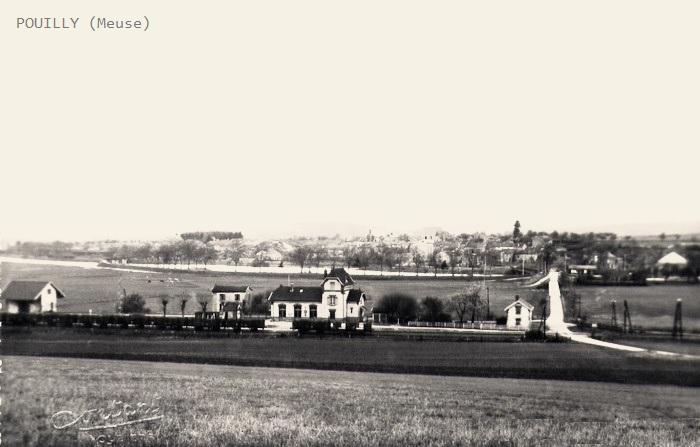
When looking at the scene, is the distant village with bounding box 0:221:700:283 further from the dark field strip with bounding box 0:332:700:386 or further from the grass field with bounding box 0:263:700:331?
the dark field strip with bounding box 0:332:700:386

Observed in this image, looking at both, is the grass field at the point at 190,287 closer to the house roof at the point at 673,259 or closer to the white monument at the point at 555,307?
the white monument at the point at 555,307

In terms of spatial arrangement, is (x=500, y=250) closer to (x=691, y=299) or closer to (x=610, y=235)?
(x=610, y=235)

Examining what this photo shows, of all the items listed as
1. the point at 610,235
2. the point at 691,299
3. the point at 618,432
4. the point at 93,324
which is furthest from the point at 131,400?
the point at 691,299

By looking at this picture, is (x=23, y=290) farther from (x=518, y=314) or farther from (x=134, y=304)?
(x=518, y=314)

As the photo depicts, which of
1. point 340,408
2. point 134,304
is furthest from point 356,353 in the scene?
point 134,304
